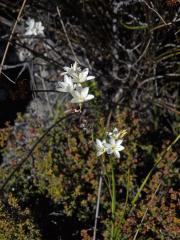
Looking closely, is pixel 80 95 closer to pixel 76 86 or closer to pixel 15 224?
pixel 76 86

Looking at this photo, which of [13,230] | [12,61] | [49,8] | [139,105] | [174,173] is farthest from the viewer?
[12,61]

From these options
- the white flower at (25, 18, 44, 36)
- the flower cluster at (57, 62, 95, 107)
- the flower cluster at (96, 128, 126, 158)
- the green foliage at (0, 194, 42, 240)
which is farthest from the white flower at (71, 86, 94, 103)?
the white flower at (25, 18, 44, 36)

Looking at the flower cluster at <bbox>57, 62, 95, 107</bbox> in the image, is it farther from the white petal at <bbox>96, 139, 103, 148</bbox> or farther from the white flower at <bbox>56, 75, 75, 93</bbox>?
the white petal at <bbox>96, 139, 103, 148</bbox>

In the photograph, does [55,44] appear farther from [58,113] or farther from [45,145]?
[45,145]

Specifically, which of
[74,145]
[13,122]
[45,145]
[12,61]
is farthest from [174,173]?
[12,61]

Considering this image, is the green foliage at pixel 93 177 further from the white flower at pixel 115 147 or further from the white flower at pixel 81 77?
the white flower at pixel 81 77

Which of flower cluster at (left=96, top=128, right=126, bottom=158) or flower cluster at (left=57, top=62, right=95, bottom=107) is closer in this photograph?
flower cluster at (left=57, top=62, right=95, bottom=107)

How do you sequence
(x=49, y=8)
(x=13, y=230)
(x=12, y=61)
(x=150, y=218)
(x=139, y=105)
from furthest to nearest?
1. (x=12, y=61)
2. (x=139, y=105)
3. (x=49, y=8)
4. (x=150, y=218)
5. (x=13, y=230)

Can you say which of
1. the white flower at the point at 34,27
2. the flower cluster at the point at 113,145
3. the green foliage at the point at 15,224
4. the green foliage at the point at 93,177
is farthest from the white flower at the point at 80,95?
the white flower at the point at 34,27

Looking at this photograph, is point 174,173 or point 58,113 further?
point 58,113

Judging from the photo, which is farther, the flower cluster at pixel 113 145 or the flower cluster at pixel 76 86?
the flower cluster at pixel 113 145

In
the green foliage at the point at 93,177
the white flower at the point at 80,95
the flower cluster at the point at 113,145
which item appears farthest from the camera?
the green foliage at the point at 93,177
